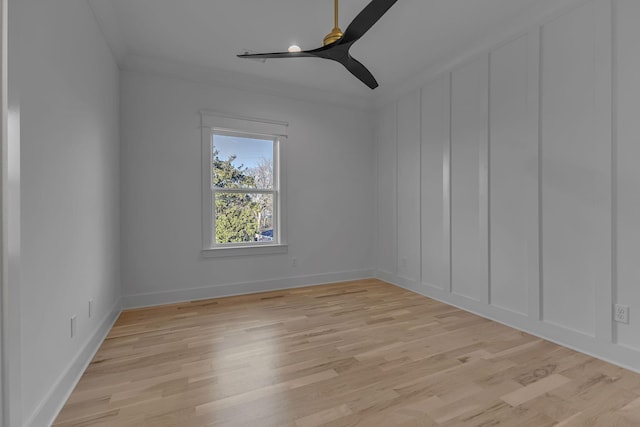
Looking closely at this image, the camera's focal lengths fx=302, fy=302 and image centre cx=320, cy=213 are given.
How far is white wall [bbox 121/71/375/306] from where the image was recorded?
3404mm

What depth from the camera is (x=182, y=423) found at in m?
1.54

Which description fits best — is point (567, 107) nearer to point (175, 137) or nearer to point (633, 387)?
point (633, 387)

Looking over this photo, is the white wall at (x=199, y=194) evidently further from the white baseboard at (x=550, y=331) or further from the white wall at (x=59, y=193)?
the white baseboard at (x=550, y=331)

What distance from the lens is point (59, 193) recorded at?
1.77 metres

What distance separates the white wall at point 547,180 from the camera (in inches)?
83.3

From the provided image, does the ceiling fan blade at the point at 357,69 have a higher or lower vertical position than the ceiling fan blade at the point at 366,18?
higher

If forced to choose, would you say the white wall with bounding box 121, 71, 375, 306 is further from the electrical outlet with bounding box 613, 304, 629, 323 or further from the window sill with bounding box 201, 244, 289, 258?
the electrical outlet with bounding box 613, 304, 629, 323

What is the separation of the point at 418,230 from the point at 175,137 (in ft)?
10.5

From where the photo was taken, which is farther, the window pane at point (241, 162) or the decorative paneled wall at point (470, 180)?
the window pane at point (241, 162)

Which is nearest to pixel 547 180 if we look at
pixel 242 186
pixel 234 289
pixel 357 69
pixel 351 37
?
pixel 357 69

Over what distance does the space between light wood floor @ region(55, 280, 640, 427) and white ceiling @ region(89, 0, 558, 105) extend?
9.01 feet

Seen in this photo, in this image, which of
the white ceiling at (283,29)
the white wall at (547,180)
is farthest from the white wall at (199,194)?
the white wall at (547,180)

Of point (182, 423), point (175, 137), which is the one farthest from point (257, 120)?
point (182, 423)

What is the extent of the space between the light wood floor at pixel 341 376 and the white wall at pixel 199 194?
2.33 ft
